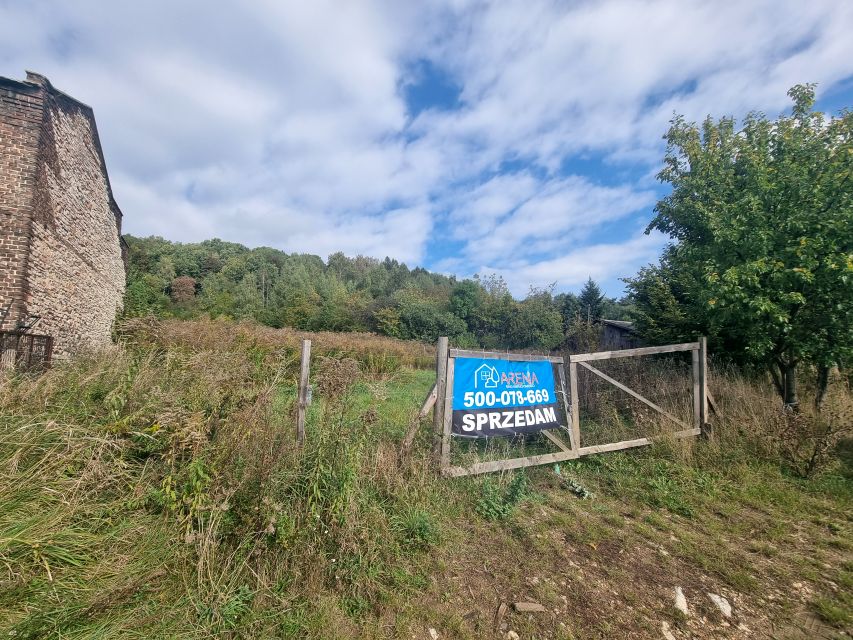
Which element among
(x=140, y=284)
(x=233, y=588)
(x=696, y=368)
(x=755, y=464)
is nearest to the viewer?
(x=233, y=588)

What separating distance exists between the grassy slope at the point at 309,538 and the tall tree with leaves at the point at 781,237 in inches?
113

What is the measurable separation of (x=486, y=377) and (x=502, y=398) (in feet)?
1.20

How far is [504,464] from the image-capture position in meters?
4.33

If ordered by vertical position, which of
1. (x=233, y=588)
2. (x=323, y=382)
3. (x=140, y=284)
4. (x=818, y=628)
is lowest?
(x=818, y=628)

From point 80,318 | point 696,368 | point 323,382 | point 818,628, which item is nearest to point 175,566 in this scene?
point 323,382

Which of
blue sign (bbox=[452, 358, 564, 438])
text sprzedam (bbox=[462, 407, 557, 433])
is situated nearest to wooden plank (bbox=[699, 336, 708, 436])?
blue sign (bbox=[452, 358, 564, 438])

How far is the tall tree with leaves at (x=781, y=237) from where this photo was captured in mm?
5352

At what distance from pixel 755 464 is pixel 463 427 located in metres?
4.13

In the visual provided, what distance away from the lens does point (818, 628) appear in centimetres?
244

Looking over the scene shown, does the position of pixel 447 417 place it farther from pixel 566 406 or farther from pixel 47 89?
pixel 47 89

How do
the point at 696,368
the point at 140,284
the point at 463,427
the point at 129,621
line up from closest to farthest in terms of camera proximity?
the point at 129,621, the point at 463,427, the point at 696,368, the point at 140,284

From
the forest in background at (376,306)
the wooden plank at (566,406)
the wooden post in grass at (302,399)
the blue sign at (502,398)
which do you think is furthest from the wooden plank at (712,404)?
the forest in background at (376,306)

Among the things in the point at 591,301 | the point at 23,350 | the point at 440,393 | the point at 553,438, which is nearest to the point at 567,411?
the point at 553,438

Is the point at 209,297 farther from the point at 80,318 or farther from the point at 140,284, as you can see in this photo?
the point at 80,318
